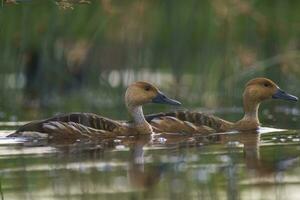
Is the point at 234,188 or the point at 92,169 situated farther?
the point at 92,169

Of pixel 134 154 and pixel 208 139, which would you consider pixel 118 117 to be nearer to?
pixel 208 139

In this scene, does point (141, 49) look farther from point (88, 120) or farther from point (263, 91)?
point (88, 120)

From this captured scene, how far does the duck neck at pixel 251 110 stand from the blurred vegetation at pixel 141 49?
1468 mm

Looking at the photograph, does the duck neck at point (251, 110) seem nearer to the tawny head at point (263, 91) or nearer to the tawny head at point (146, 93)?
the tawny head at point (263, 91)

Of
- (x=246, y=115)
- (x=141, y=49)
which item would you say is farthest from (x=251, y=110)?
(x=141, y=49)

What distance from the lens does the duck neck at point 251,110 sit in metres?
13.3

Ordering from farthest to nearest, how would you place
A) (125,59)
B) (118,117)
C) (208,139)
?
1. (125,59)
2. (118,117)
3. (208,139)

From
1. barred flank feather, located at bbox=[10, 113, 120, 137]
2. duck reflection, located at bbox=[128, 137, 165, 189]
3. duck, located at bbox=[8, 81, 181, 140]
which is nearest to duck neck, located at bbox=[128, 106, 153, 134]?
duck, located at bbox=[8, 81, 181, 140]

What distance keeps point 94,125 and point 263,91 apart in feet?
7.59

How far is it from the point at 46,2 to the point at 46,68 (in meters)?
0.88

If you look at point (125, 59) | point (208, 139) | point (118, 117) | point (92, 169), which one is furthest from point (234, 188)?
point (125, 59)

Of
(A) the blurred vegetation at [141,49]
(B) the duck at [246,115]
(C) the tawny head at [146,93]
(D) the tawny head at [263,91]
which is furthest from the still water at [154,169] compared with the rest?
(A) the blurred vegetation at [141,49]

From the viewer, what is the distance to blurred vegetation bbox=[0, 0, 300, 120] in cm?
1473

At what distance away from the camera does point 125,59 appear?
623 inches
